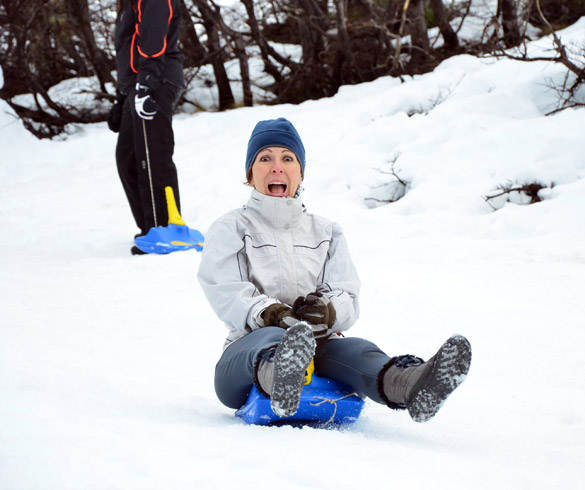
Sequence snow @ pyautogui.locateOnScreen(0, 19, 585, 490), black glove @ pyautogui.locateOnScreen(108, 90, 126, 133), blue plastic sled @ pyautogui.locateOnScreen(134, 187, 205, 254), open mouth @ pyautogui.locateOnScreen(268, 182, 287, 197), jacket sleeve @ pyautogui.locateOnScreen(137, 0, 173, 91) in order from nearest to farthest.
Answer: snow @ pyautogui.locateOnScreen(0, 19, 585, 490), open mouth @ pyautogui.locateOnScreen(268, 182, 287, 197), jacket sleeve @ pyautogui.locateOnScreen(137, 0, 173, 91), blue plastic sled @ pyautogui.locateOnScreen(134, 187, 205, 254), black glove @ pyautogui.locateOnScreen(108, 90, 126, 133)

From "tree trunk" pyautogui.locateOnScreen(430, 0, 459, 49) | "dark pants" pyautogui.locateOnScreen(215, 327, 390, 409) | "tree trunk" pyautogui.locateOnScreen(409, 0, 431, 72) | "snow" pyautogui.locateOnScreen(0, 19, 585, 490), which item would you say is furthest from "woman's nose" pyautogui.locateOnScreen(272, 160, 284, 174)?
"tree trunk" pyautogui.locateOnScreen(430, 0, 459, 49)

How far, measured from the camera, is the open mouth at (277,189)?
83.0 inches

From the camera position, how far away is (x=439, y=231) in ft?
14.7

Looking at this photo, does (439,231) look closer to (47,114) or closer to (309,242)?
(309,242)

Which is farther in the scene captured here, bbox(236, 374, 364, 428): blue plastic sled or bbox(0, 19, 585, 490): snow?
bbox(236, 374, 364, 428): blue plastic sled

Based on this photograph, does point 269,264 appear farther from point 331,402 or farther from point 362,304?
point 362,304

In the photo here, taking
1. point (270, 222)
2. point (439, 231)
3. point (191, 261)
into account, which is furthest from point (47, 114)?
point (270, 222)

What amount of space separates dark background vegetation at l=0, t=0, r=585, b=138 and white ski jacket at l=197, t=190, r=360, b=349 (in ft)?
21.9

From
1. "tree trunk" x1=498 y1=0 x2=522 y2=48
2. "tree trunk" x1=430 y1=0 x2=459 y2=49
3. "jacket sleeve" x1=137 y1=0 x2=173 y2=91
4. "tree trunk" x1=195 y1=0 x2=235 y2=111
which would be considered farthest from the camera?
"tree trunk" x1=195 y1=0 x2=235 y2=111

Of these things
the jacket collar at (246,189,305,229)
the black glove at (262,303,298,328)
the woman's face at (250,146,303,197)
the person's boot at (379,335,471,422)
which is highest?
the woman's face at (250,146,303,197)

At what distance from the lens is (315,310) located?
1.78m

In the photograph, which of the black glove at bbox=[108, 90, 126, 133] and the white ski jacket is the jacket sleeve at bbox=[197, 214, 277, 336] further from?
the black glove at bbox=[108, 90, 126, 133]

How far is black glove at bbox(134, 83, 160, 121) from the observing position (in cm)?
444

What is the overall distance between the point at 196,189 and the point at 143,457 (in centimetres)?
523
